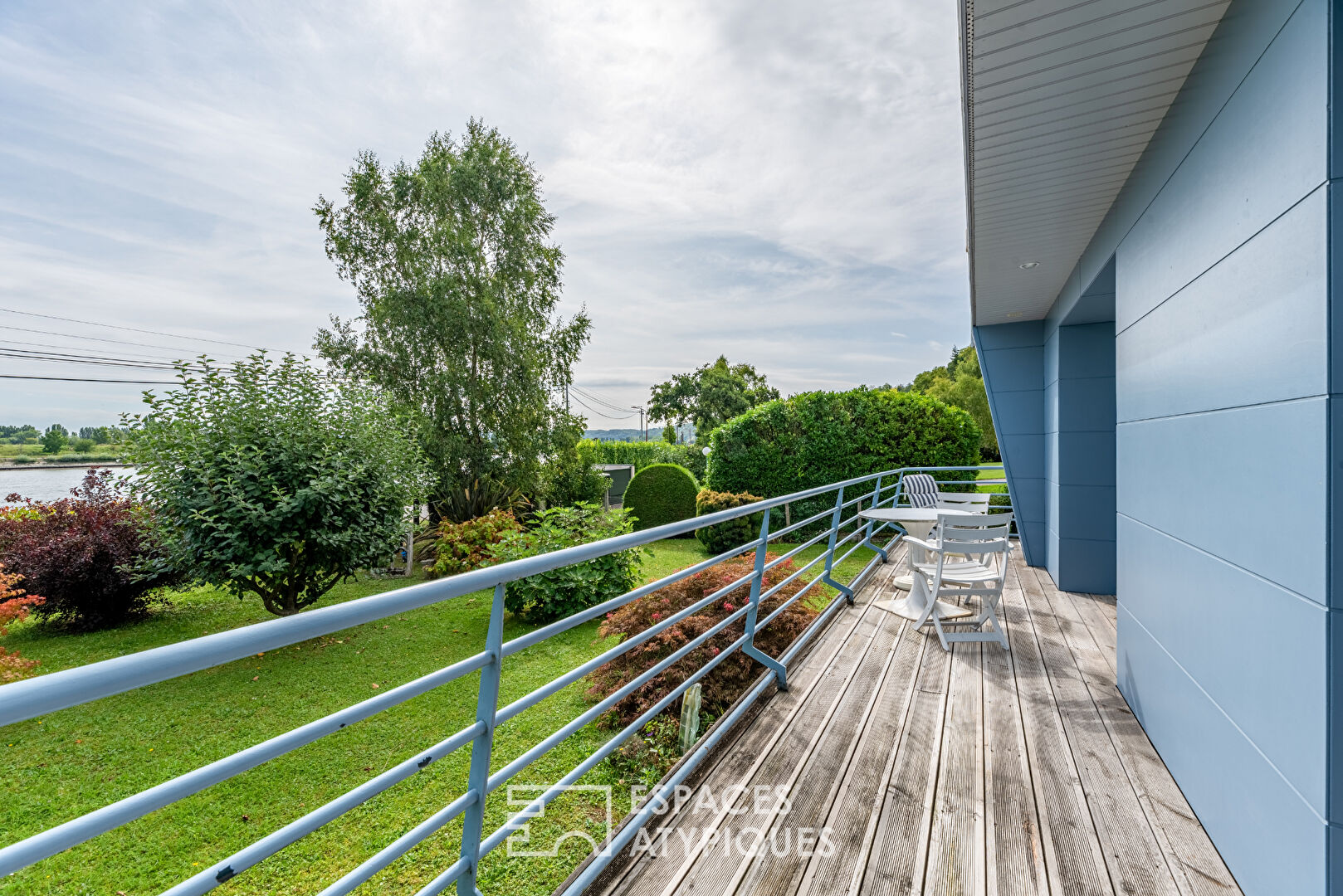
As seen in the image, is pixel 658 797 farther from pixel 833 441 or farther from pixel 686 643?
pixel 833 441

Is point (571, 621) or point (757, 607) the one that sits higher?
point (571, 621)

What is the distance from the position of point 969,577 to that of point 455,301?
10.4m

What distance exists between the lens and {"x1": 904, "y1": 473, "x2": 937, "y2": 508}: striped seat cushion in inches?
265

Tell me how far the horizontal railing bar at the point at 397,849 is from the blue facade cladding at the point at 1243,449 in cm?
185

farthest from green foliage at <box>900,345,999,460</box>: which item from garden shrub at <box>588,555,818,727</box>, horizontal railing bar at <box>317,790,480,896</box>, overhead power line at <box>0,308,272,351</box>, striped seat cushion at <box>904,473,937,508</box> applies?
overhead power line at <box>0,308,272,351</box>

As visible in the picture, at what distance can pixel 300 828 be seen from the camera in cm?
84

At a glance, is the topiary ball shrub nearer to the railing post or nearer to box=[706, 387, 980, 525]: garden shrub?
box=[706, 387, 980, 525]: garden shrub

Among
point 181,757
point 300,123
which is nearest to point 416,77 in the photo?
point 300,123

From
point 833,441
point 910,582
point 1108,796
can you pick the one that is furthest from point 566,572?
point 833,441

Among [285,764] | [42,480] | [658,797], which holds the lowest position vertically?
[285,764]

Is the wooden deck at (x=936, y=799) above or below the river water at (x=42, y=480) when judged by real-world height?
below

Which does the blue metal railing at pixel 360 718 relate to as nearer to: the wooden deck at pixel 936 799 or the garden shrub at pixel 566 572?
the wooden deck at pixel 936 799

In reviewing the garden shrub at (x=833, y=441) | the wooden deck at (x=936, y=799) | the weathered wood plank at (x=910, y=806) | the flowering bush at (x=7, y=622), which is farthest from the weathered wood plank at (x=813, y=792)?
the garden shrub at (x=833, y=441)

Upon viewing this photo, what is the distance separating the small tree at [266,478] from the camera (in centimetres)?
503
